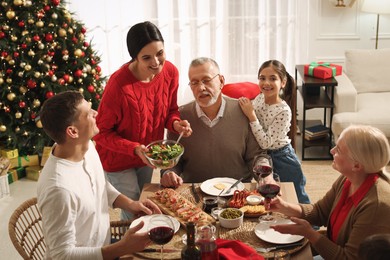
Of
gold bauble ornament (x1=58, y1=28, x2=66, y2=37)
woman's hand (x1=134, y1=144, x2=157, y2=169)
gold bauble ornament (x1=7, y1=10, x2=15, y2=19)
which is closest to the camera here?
woman's hand (x1=134, y1=144, x2=157, y2=169)

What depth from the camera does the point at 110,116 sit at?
278 cm

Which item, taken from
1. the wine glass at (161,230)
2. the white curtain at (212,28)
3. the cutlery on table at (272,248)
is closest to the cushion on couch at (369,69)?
the white curtain at (212,28)

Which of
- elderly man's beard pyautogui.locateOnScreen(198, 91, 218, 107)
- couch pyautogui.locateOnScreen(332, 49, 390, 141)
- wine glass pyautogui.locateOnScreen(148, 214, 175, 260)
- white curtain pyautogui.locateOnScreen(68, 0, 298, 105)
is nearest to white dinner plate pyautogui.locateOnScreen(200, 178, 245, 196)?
elderly man's beard pyautogui.locateOnScreen(198, 91, 218, 107)

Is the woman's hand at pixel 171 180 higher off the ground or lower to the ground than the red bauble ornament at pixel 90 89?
lower

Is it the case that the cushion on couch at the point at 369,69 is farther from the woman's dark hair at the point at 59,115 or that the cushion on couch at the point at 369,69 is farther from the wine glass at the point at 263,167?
the woman's dark hair at the point at 59,115

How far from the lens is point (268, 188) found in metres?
2.29

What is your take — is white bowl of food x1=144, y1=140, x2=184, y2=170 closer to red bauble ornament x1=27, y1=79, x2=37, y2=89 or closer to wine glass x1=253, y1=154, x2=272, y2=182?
wine glass x1=253, y1=154, x2=272, y2=182

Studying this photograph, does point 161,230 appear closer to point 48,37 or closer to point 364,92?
point 48,37

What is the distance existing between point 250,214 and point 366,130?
63 cm

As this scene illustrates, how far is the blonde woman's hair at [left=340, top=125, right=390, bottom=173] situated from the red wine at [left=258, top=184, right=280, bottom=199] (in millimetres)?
366

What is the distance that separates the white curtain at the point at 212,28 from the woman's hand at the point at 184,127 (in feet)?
9.92

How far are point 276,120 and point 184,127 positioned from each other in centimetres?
58

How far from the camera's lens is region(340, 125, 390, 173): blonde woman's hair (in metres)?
2.04

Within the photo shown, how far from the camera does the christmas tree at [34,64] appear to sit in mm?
4348
